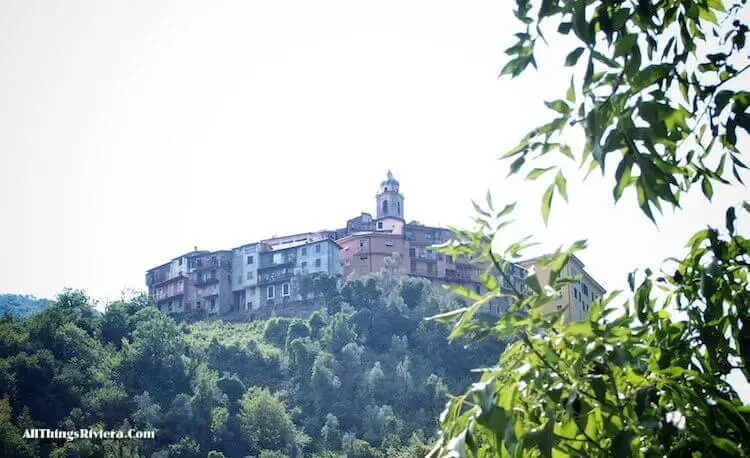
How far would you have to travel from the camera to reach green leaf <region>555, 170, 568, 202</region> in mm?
1736

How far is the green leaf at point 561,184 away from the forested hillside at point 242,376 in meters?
44.7

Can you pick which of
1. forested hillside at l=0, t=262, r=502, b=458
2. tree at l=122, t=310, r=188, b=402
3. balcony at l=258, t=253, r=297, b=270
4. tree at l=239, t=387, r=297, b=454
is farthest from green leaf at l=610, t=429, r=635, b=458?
balcony at l=258, t=253, r=297, b=270

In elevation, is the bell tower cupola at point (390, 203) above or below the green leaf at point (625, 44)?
above

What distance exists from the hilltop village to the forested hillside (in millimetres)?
2621

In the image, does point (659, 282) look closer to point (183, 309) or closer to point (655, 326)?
point (655, 326)

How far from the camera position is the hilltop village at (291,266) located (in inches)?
2635

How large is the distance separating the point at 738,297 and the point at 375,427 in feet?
169

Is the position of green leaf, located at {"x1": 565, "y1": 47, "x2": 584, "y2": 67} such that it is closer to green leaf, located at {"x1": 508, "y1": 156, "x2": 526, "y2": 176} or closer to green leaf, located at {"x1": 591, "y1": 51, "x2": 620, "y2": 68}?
green leaf, located at {"x1": 591, "y1": 51, "x2": 620, "y2": 68}

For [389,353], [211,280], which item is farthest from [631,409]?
[211,280]

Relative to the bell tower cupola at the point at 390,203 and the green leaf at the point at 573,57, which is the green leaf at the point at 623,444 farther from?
the bell tower cupola at the point at 390,203

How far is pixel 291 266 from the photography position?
6812 centimetres

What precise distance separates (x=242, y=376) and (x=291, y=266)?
12.1 metres

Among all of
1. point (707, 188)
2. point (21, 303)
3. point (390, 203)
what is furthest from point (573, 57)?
point (21, 303)

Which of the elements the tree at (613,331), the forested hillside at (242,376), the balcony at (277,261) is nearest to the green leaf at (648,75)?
the tree at (613,331)
